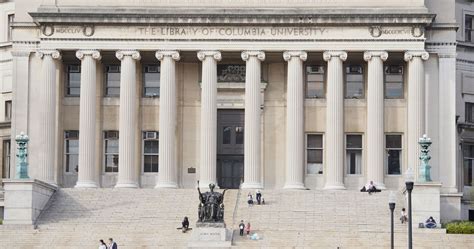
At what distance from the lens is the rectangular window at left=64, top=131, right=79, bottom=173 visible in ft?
312

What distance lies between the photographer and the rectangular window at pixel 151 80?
95.8m

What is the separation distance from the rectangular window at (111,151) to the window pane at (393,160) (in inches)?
719

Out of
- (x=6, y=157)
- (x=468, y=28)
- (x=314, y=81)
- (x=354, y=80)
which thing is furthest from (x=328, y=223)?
(x=6, y=157)

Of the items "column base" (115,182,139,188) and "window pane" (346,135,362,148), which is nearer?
"column base" (115,182,139,188)

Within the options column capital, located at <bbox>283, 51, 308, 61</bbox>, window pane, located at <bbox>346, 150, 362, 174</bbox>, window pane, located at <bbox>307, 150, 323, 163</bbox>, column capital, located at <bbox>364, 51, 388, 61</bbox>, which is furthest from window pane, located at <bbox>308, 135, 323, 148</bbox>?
column capital, located at <bbox>364, 51, 388, 61</bbox>

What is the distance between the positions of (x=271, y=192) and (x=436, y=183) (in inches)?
440

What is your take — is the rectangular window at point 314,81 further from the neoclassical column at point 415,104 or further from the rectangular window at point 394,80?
the neoclassical column at point 415,104

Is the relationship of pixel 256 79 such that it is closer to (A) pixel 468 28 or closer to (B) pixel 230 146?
(B) pixel 230 146

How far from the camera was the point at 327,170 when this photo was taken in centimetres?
9212

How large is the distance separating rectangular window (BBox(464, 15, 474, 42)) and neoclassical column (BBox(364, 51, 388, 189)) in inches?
559

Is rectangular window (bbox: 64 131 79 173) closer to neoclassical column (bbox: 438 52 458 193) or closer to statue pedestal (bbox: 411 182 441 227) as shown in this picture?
neoclassical column (bbox: 438 52 458 193)

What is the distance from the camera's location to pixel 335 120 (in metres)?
92.0

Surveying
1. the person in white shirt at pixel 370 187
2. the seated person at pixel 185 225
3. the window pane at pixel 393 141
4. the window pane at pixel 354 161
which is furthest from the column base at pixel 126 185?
the window pane at pixel 393 141

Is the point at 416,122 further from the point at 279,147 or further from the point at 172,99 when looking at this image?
the point at 172,99
